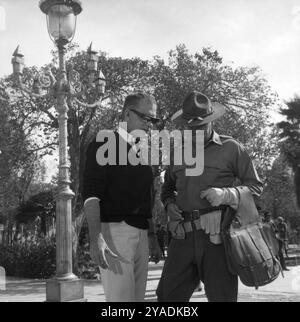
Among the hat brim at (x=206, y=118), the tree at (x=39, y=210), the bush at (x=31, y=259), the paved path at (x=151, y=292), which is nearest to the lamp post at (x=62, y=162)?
the paved path at (x=151, y=292)

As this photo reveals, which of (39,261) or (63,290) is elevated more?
(63,290)

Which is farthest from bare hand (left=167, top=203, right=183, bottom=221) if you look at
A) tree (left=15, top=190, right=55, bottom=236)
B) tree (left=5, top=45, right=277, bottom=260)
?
tree (left=15, top=190, right=55, bottom=236)

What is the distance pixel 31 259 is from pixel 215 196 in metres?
13.7

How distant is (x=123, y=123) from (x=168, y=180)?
54cm

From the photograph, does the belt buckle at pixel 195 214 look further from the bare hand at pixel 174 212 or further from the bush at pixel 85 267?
the bush at pixel 85 267

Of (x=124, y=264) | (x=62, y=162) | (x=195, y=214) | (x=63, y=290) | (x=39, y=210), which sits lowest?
(x=63, y=290)

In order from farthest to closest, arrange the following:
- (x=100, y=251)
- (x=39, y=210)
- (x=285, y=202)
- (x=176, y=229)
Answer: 1. (x=285, y=202)
2. (x=39, y=210)
3. (x=176, y=229)
4. (x=100, y=251)

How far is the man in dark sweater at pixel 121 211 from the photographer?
9.48ft

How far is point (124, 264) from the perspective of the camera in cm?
294

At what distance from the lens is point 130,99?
3186 mm

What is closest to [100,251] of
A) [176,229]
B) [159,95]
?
[176,229]

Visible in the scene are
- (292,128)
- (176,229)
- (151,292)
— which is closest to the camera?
(176,229)

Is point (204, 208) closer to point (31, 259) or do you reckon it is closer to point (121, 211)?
point (121, 211)
